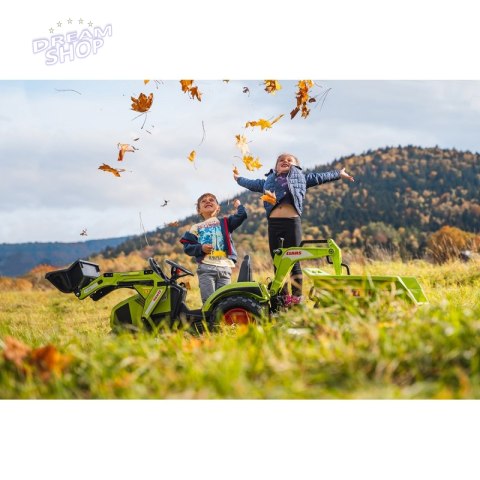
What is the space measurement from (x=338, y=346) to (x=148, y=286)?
2.32 metres

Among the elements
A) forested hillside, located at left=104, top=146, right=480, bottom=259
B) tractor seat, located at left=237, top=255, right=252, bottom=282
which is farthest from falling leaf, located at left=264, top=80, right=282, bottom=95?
forested hillside, located at left=104, top=146, right=480, bottom=259

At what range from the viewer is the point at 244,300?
4633mm

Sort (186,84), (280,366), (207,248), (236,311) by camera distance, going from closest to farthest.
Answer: (280,366)
(236,311)
(207,248)
(186,84)

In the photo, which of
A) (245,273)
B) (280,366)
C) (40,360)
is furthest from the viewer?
(245,273)

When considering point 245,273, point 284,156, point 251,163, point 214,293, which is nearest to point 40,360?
point 214,293

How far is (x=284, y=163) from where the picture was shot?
570 centimetres

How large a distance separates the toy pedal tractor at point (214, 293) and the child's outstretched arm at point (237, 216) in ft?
1.24

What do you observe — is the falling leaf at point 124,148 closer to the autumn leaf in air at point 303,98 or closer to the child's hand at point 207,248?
the child's hand at point 207,248

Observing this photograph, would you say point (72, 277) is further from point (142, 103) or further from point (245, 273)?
point (142, 103)

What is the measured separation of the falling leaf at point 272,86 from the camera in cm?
531

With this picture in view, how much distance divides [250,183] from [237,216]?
0.56m

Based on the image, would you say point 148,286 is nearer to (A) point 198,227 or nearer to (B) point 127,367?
(A) point 198,227

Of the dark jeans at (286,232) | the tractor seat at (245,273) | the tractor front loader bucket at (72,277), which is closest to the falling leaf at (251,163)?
the dark jeans at (286,232)

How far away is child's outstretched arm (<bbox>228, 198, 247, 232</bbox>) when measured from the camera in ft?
17.0
